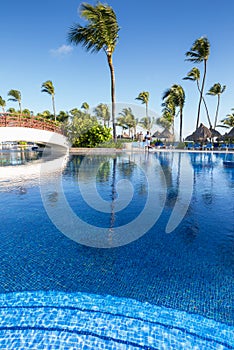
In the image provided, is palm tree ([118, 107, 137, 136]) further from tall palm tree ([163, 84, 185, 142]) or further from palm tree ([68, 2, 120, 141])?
palm tree ([68, 2, 120, 141])

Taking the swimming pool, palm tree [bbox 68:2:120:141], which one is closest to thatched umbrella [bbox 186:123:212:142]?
palm tree [bbox 68:2:120:141]

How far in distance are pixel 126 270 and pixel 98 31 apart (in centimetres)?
2492

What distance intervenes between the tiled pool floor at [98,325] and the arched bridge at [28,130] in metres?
17.8

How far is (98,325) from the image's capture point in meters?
2.30

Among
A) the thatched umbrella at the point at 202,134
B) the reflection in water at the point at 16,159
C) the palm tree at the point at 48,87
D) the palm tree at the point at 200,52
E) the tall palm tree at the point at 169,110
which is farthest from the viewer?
the tall palm tree at the point at 169,110

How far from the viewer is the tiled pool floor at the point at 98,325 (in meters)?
2.09

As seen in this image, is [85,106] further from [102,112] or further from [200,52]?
[200,52]

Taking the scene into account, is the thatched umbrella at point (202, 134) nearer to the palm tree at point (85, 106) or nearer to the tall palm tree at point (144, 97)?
the tall palm tree at point (144, 97)

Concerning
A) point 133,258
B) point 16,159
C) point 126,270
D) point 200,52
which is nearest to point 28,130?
point 16,159

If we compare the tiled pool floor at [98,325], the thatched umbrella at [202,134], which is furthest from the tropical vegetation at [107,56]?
the tiled pool floor at [98,325]

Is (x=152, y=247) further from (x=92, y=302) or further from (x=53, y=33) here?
(x=53, y=33)

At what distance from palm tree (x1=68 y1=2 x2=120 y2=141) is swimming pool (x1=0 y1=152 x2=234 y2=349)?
1959cm

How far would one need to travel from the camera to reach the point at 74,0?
806 inches

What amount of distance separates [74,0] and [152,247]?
2531cm
